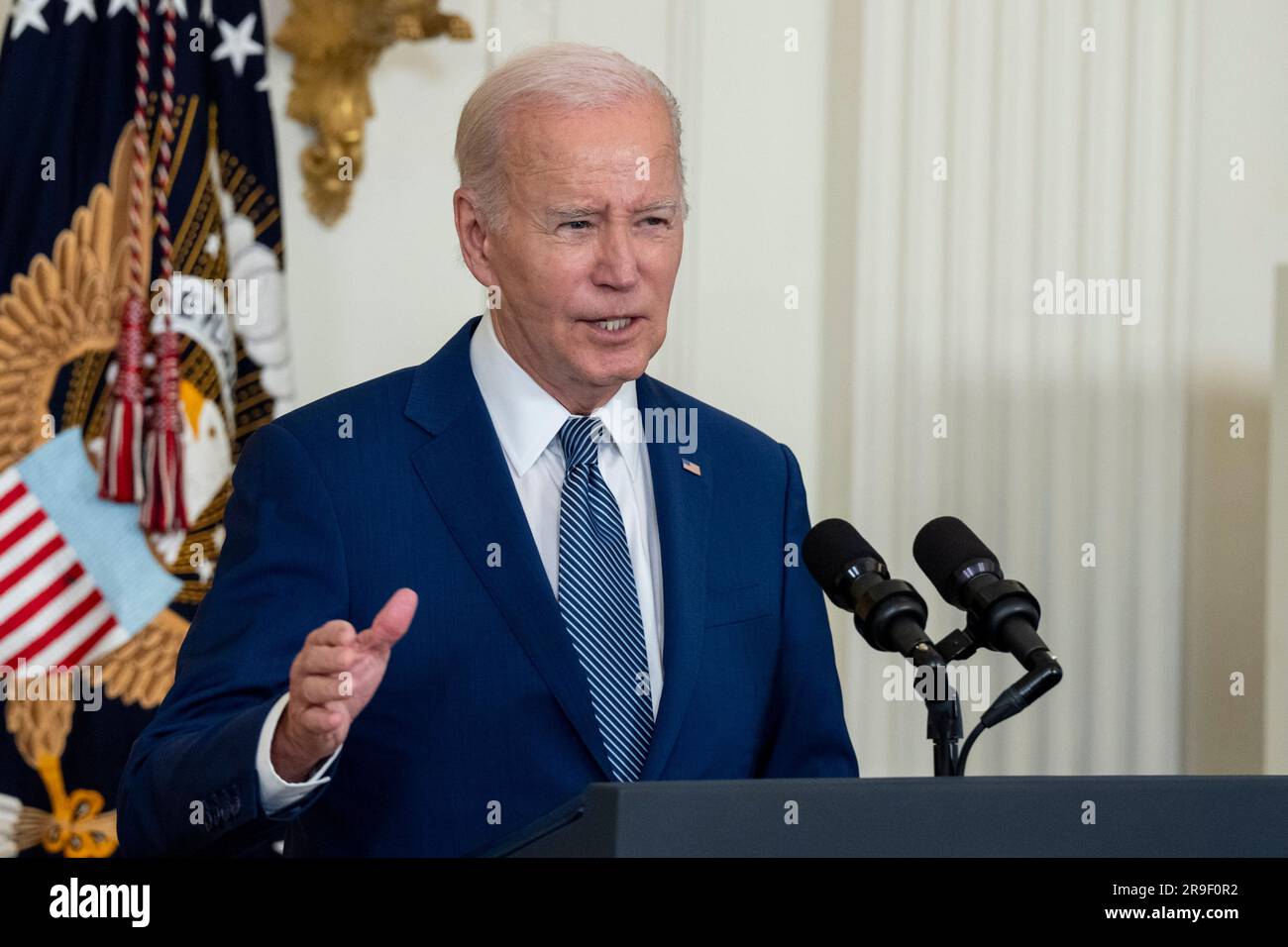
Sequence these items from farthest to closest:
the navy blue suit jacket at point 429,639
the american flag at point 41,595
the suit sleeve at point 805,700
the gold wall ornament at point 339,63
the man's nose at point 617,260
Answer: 1. the gold wall ornament at point 339,63
2. the american flag at point 41,595
3. the suit sleeve at point 805,700
4. the man's nose at point 617,260
5. the navy blue suit jacket at point 429,639

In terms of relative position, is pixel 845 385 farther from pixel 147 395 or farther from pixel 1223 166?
pixel 147 395

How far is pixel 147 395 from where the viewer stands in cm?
314

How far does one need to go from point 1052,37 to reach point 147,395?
218 cm

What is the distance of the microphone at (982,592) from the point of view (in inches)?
57.8

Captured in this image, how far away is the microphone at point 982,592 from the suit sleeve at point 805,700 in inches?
19.4

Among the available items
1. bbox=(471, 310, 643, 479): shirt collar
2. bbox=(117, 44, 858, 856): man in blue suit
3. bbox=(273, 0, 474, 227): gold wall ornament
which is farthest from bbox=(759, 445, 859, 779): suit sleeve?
bbox=(273, 0, 474, 227): gold wall ornament

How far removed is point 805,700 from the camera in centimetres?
209

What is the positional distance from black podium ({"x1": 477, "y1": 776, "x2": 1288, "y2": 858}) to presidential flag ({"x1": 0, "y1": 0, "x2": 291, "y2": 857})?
7.43 feet

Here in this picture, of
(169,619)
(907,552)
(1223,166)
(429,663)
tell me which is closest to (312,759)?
(429,663)

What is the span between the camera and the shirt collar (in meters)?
2.03

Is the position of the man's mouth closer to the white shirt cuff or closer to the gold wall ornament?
the white shirt cuff

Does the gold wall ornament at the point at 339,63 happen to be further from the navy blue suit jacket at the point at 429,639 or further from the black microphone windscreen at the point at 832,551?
the black microphone windscreen at the point at 832,551

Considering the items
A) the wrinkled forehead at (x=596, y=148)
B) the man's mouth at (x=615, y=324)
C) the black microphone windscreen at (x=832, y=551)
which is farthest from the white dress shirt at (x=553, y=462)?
the black microphone windscreen at (x=832, y=551)
